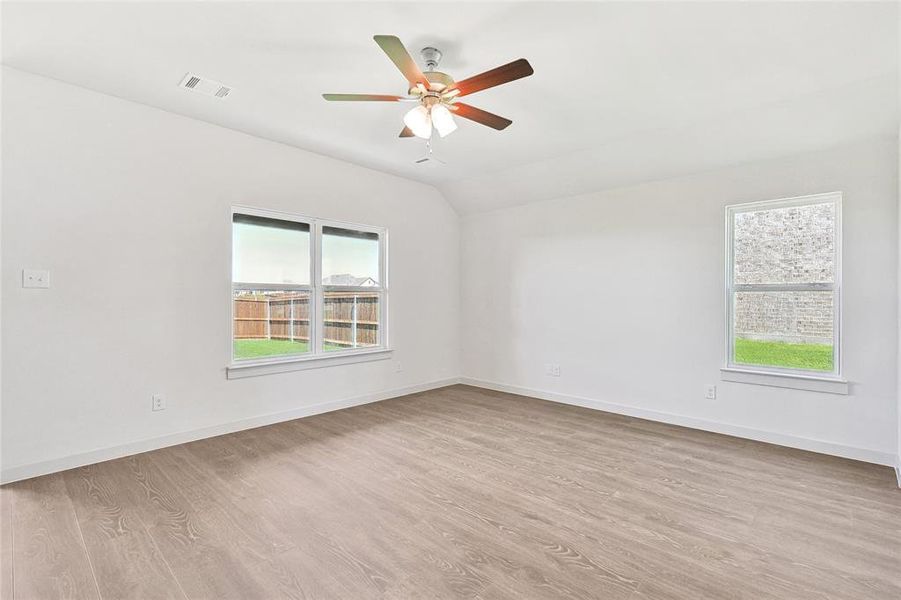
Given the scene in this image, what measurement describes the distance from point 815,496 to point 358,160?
4.71 meters

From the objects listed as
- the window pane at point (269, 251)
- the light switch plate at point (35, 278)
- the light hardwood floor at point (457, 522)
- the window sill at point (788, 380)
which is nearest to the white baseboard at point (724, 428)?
the light hardwood floor at point (457, 522)

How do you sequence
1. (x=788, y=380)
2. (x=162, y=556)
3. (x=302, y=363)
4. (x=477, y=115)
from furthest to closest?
(x=302, y=363), (x=788, y=380), (x=477, y=115), (x=162, y=556)

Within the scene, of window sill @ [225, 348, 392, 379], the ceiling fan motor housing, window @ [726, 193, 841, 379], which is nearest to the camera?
the ceiling fan motor housing

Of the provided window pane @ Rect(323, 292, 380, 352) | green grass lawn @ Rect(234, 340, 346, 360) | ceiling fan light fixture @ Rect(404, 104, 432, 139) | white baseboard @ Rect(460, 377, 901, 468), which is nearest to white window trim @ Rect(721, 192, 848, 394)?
white baseboard @ Rect(460, 377, 901, 468)

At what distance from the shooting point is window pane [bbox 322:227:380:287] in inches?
188

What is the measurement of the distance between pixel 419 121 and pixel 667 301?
10.1ft

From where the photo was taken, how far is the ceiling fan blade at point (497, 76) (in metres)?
2.16

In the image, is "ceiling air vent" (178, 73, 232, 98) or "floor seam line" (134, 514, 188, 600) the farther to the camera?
"ceiling air vent" (178, 73, 232, 98)

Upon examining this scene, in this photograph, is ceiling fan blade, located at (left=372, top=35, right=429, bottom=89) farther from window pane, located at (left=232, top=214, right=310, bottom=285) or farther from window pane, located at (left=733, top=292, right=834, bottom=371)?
window pane, located at (left=733, top=292, right=834, bottom=371)

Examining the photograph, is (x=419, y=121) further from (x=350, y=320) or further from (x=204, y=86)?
(x=350, y=320)

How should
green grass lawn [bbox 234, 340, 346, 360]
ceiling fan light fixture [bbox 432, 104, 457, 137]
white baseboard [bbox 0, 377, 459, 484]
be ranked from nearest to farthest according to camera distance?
ceiling fan light fixture [bbox 432, 104, 457, 137], white baseboard [bbox 0, 377, 459, 484], green grass lawn [bbox 234, 340, 346, 360]

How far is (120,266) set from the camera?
3.29 metres

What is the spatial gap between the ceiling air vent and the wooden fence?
5.75 feet

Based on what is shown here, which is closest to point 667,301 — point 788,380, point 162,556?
point 788,380
